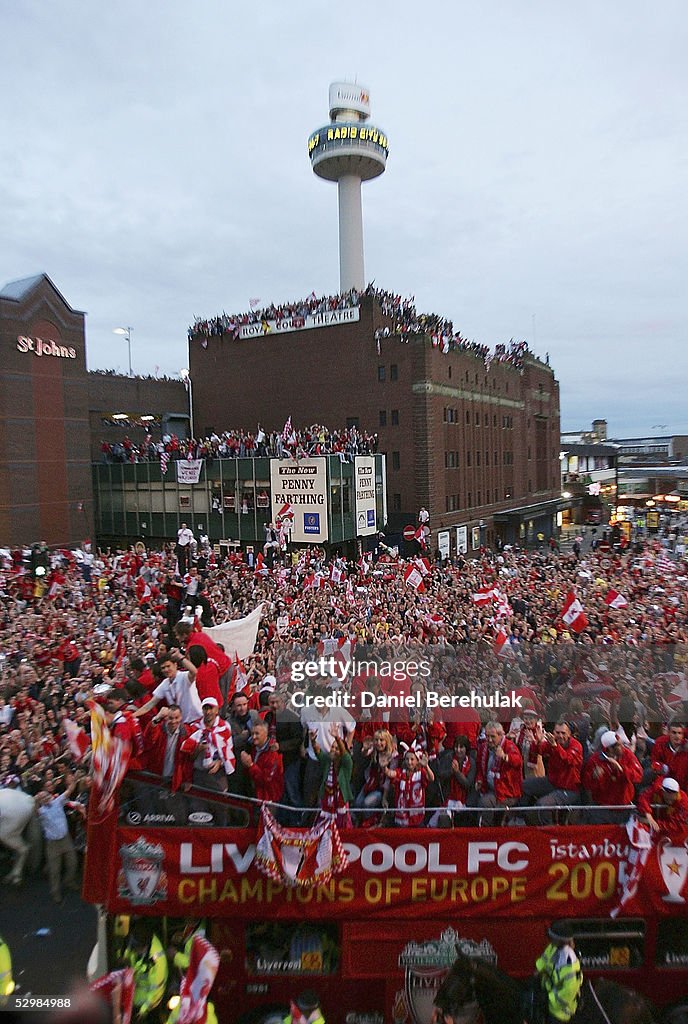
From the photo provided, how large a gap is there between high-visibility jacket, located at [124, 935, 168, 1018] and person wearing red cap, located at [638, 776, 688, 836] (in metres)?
4.20

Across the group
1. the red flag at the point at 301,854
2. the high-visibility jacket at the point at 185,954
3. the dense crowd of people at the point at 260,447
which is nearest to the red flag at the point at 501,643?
the red flag at the point at 301,854

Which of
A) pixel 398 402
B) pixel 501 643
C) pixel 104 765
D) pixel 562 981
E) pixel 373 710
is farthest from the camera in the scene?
pixel 398 402

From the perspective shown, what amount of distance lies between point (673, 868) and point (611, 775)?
806 mm

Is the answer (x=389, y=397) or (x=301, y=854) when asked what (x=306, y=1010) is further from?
Answer: (x=389, y=397)

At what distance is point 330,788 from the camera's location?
6145 mm

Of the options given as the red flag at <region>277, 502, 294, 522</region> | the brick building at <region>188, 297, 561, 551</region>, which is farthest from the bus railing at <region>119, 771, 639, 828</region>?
the brick building at <region>188, 297, 561, 551</region>

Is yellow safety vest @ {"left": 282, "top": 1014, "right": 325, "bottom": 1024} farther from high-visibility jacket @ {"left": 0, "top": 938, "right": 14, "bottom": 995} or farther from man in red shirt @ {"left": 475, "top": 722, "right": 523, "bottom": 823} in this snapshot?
high-visibility jacket @ {"left": 0, "top": 938, "right": 14, "bottom": 995}

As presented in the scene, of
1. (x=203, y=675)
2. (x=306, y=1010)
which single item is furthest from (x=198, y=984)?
(x=203, y=675)

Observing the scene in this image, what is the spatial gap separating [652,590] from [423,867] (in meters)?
16.8

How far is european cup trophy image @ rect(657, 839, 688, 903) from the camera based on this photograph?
5379mm

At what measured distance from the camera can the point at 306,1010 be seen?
5270mm

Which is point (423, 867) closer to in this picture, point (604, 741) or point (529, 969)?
point (529, 969)

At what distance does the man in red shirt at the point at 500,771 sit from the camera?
6062mm

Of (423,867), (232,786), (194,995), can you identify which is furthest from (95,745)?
(423,867)
